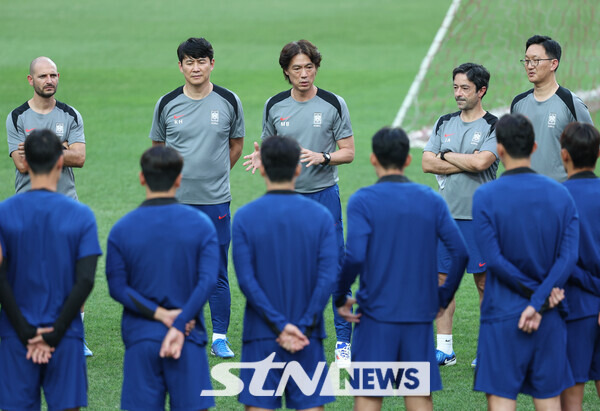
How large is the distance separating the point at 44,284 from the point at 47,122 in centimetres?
254

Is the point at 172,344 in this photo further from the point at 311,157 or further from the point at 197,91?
the point at 197,91

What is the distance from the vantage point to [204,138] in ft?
21.2

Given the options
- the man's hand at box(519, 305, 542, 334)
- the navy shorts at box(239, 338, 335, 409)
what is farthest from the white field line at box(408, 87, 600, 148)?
the navy shorts at box(239, 338, 335, 409)

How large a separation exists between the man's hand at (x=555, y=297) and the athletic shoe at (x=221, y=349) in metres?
2.79

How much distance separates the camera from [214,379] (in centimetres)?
602

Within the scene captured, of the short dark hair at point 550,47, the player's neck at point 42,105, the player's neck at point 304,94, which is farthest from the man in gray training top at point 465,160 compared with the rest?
the player's neck at point 42,105

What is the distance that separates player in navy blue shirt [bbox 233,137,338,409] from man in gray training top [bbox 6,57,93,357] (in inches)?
99.3

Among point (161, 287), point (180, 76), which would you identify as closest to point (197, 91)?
point (161, 287)

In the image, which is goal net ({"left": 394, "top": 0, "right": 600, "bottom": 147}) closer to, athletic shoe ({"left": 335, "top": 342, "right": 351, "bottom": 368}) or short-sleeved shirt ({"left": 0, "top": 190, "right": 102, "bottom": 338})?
athletic shoe ({"left": 335, "top": 342, "right": 351, "bottom": 368})

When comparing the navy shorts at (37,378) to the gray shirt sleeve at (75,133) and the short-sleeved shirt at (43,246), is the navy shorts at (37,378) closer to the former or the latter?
the short-sleeved shirt at (43,246)

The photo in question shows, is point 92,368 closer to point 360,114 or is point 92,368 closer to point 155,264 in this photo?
point 155,264

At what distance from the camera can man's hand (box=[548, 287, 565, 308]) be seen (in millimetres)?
4340

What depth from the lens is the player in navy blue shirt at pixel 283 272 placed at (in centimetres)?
418

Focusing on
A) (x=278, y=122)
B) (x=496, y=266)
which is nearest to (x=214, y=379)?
(x=278, y=122)
